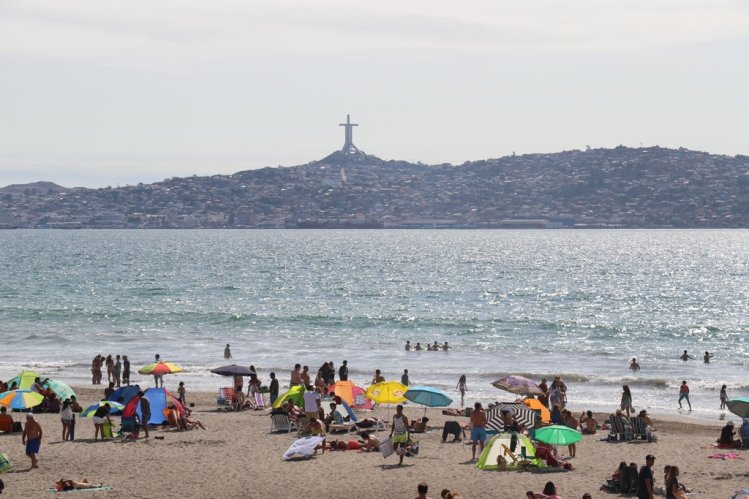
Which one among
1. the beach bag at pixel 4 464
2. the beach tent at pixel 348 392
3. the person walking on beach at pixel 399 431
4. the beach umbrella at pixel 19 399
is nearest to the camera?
the beach bag at pixel 4 464

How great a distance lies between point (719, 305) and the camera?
74312 mm

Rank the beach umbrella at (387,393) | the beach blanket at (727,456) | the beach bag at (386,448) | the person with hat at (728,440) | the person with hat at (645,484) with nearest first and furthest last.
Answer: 1. the person with hat at (645,484)
2. the beach bag at (386,448)
3. the beach blanket at (727,456)
4. the person with hat at (728,440)
5. the beach umbrella at (387,393)

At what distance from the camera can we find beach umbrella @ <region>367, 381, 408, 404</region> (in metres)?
25.9

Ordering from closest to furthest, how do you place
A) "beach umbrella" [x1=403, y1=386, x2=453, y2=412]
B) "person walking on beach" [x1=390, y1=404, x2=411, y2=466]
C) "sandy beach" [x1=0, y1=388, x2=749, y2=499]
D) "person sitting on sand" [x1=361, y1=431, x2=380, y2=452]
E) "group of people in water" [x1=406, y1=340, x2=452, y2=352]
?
"sandy beach" [x1=0, y1=388, x2=749, y2=499] → "person walking on beach" [x1=390, y1=404, x2=411, y2=466] → "person sitting on sand" [x1=361, y1=431, x2=380, y2=452] → "beach umbrella" [x1=403, y1=386, x2=453, y2=412] → "group of people in water" [x1=406, y1=340, x2=452, y2=352]

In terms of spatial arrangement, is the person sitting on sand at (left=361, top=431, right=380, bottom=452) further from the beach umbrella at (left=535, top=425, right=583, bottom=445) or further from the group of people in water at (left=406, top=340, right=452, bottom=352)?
the group of people in water at (left=406, top=340, right=452, bottom=352)

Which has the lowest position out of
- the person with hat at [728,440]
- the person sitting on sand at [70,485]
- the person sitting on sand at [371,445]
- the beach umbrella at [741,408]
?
the person sitting on sand at [70,485]

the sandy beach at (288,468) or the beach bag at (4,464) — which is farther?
the beach bag at (4,464)

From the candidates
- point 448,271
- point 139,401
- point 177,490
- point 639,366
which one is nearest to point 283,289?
point 448,271

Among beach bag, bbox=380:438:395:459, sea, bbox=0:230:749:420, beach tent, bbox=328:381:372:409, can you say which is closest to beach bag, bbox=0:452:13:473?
beach bag, bbox=380:438:395:459

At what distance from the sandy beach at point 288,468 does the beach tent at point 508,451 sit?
25 centimetres

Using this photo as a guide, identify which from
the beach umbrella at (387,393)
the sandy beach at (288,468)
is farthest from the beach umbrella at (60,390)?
the beach umbrella at (387,393)

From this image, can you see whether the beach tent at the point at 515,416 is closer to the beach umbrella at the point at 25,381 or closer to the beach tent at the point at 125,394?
the beach tent at the point at 125,394

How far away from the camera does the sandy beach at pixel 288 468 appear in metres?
19.6

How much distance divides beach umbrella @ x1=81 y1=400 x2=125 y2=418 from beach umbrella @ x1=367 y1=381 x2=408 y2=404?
5.90 meters
